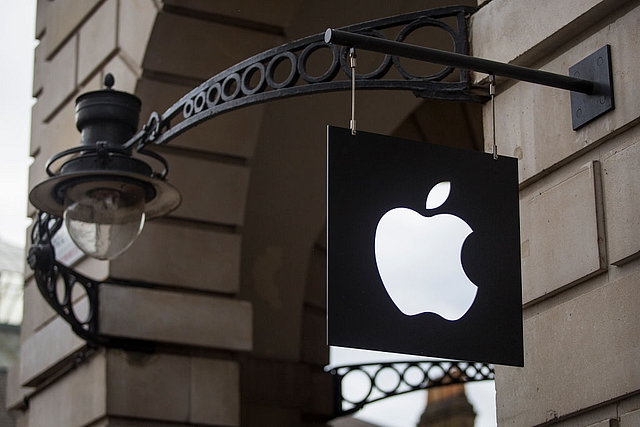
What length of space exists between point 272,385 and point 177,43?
2.91 meters

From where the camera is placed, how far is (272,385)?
10492 millimetres

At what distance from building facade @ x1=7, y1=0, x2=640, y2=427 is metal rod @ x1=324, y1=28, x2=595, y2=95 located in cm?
25

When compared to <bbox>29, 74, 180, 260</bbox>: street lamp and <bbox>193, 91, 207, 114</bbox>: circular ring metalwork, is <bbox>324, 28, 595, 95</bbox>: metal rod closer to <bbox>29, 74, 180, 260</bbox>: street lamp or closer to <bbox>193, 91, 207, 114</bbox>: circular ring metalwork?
<bbox>193, 91, 207, 114</bbox>: circular ring metalwork

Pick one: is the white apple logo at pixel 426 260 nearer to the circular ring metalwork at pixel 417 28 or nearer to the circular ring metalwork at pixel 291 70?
the circular ring metalwork at pixel 417 28

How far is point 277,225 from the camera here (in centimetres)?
1077

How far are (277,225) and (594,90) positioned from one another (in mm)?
5713

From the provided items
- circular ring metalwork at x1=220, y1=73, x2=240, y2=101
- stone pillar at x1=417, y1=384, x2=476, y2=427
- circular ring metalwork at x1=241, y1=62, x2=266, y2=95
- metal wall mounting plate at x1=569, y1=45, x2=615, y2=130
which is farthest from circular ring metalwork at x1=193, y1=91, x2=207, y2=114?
stone pillar at x1=417, y1=384, x2=476, y2=427

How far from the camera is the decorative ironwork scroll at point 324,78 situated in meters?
5.62

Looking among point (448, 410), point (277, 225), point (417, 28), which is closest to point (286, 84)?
point (417, 28)

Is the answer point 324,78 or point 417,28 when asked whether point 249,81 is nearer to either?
point 324,78

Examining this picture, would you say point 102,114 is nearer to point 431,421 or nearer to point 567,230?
point 567,230

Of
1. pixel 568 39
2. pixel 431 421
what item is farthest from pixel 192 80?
pixel 431 421

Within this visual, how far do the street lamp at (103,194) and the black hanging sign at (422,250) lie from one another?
2.78m

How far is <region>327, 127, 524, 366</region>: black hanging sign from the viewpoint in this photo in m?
4.44
